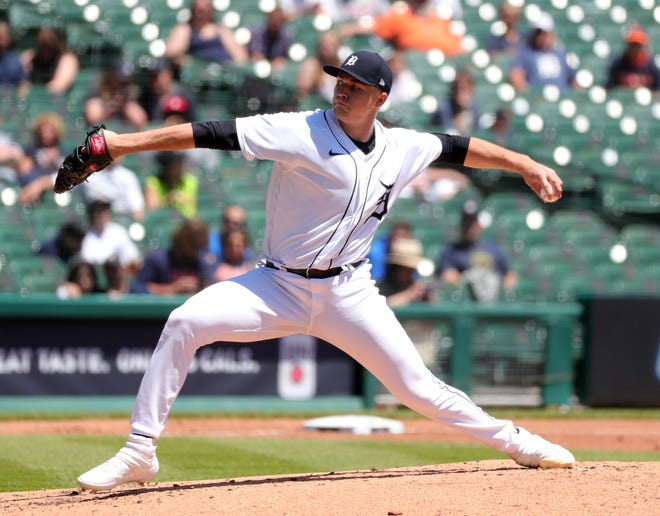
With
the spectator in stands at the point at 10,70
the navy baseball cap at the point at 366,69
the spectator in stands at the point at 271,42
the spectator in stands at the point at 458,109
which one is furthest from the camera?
the spectator in stands at the point at 271,42

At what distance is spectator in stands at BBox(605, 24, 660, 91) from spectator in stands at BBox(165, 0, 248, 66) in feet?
18.1

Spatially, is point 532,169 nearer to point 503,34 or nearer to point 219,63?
point 219,63

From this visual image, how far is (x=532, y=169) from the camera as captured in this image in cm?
582

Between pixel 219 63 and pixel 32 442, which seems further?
pixel 219 63

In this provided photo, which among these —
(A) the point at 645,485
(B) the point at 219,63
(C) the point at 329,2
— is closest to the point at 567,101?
(C) the point at 329,2

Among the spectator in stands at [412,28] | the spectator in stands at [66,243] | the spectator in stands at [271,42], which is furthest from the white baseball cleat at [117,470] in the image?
the spectator in stands at [412,28]

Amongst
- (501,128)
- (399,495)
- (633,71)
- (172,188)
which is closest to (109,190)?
(172,188)

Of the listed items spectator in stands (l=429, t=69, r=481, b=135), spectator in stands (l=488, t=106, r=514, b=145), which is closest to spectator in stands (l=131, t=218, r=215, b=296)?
spectator in stands (l=429, t=69, r=481, b=135)

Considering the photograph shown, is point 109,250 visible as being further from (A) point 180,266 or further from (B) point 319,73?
(B) point 319,73

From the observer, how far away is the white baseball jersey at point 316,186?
547 centimetres

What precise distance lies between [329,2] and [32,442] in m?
8.54

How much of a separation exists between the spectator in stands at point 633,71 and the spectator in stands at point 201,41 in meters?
5.53

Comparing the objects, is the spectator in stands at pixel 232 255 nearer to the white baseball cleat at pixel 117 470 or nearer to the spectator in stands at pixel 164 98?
the spectator in stands at pixel 164 98

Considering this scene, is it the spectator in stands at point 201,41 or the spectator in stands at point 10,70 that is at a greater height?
the spectator in stands at point 201,41
